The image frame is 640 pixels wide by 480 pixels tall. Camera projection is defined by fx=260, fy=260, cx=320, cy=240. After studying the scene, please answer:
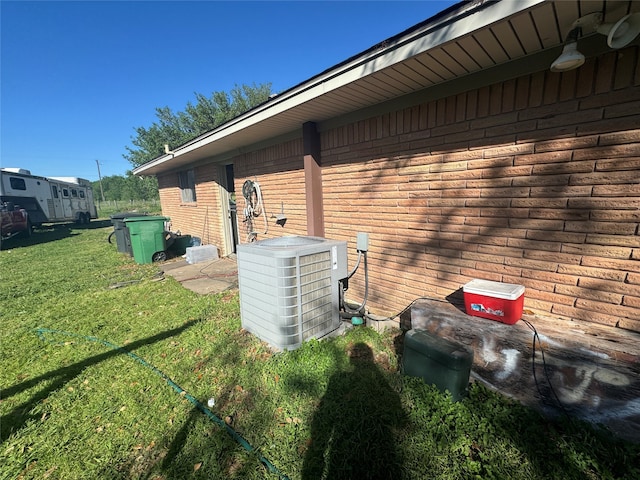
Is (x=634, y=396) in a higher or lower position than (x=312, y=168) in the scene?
lower

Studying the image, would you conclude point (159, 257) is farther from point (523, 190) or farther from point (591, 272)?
point (591, 272)

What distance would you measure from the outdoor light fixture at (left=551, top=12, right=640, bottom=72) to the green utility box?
82.3 inches

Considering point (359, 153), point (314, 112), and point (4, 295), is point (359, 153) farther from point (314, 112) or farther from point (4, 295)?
point (4, 295)

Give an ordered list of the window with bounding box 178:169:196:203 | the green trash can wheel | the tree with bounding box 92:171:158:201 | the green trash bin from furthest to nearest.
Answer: the tree with bounding box 92:171:158:201, the window with bounding box 178:169:196:203, the green trash can wheel, the green trash bin

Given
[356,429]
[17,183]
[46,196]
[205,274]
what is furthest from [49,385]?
[46,196]

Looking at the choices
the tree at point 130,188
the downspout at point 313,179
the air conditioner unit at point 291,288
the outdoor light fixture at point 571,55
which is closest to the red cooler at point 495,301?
the air conditioner unit at point 291,288

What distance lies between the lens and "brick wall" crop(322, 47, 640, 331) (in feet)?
6.11

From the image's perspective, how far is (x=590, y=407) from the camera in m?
1.70

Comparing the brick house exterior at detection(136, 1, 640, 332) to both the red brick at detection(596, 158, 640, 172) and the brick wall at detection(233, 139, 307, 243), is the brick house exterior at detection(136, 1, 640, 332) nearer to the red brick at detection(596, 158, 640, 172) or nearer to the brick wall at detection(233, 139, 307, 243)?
the red brick at detection(596, 158, 640, 172)

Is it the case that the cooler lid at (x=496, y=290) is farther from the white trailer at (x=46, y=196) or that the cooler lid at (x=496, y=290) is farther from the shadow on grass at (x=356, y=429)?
the white trailer at (x=46, y=196)

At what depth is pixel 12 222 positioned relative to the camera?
10.4 metres

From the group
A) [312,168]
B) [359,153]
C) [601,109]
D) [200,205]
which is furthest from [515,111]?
[200,205]

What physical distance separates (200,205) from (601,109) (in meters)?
8.39

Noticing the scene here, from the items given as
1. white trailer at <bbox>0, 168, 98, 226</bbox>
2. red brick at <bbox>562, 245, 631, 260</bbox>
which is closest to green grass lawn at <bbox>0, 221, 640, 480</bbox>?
red brick at <bbox>562, 245, 631, 260</bbox>
